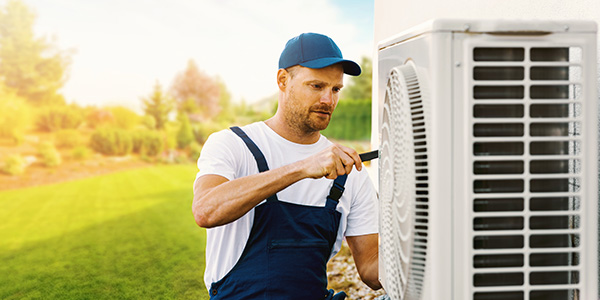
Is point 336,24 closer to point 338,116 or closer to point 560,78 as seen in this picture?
point 338,116

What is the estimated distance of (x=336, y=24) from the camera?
10250mm

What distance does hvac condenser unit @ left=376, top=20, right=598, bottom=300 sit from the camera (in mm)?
785

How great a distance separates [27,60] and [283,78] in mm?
8005

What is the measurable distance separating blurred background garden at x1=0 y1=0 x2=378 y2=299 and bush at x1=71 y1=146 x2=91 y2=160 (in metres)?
0.02

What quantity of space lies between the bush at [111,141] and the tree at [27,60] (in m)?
0.86

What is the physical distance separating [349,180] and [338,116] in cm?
746

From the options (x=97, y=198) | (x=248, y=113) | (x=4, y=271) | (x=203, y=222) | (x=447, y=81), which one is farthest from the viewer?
(x=248, y=113)

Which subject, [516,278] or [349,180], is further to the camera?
[349,180]

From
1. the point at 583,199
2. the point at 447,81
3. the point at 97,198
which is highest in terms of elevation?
the point at 447,81

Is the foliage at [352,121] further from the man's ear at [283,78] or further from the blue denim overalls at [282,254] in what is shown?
the blue denim overalls at [282,254]

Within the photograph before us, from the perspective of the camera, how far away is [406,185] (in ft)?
2.82

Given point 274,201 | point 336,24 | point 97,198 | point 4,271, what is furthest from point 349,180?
point 336,24

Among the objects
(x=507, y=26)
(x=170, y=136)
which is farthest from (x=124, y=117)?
(x=507, y=26)

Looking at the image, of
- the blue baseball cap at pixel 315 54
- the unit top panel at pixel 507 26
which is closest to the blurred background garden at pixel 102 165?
the blue baseball cap at pixel 315 54
